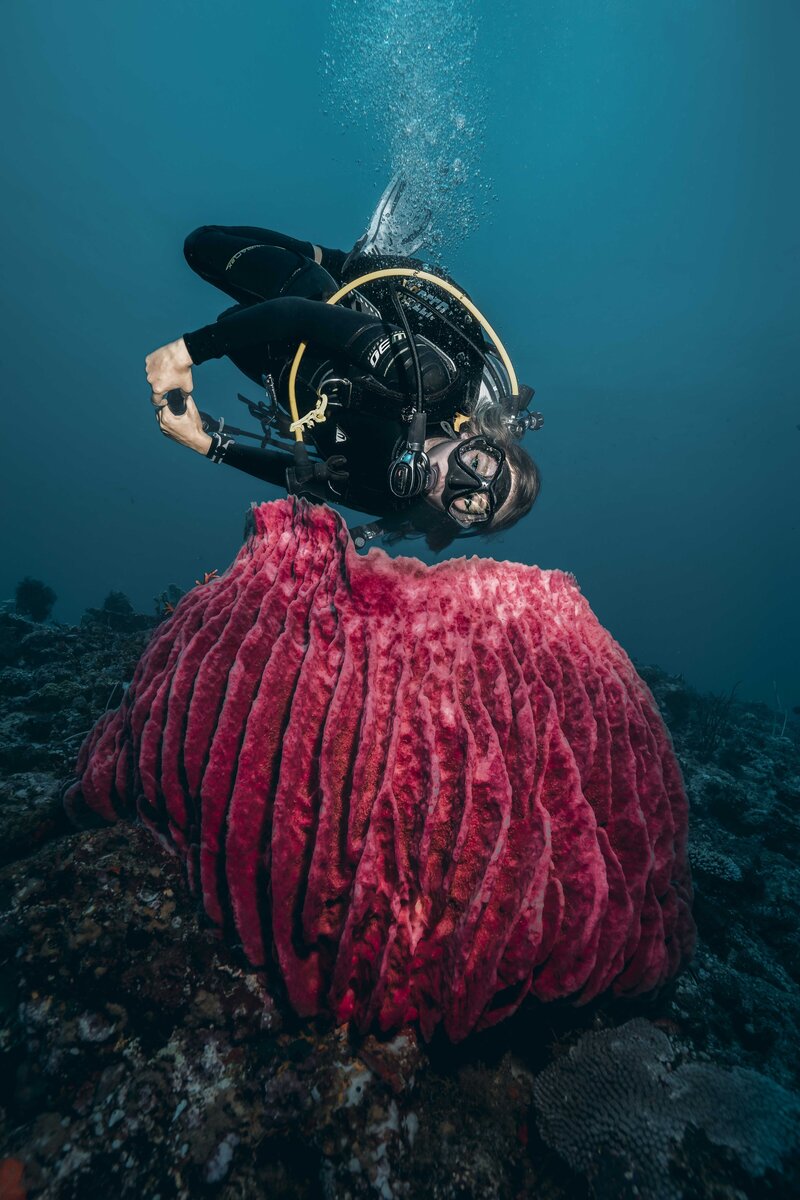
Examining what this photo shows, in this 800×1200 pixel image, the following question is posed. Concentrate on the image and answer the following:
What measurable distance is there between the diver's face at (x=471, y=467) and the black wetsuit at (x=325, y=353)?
0.94 ft

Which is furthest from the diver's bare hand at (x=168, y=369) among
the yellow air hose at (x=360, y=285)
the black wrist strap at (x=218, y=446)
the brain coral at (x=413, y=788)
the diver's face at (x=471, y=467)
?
the diver's face at (x=471, y=467)

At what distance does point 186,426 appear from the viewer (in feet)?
11.8

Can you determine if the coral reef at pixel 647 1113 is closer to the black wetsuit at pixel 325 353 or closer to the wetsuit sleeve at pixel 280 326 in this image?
the black wetsuit at pixel 325 353

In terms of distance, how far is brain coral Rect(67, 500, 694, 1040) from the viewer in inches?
79.7

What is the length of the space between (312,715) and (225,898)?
1.03m

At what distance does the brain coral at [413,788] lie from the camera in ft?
6.64

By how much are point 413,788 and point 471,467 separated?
2372 millimetres

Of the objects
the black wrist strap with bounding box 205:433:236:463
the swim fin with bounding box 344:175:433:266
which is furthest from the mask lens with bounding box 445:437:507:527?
the swim fin with bounding box 344:175:433:266

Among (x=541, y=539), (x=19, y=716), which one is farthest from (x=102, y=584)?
(x=19, y=716)

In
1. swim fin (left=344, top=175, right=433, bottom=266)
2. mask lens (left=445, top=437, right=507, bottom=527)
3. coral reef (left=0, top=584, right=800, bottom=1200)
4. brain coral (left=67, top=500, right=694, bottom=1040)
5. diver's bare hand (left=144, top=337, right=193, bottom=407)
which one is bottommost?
coral reef (left=0, top=584, right=800, bottom=1200)

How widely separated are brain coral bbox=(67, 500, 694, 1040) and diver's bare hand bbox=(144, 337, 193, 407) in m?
1.57

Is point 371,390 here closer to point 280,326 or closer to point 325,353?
point 325,353

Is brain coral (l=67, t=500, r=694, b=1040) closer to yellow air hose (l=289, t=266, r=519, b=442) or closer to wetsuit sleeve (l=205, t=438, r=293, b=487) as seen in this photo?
yellow air hose (l=289, t=266, r=519, b=442)

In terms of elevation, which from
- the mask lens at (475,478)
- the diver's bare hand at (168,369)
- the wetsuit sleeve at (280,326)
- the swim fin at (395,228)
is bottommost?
the mask lens at (475,478)
